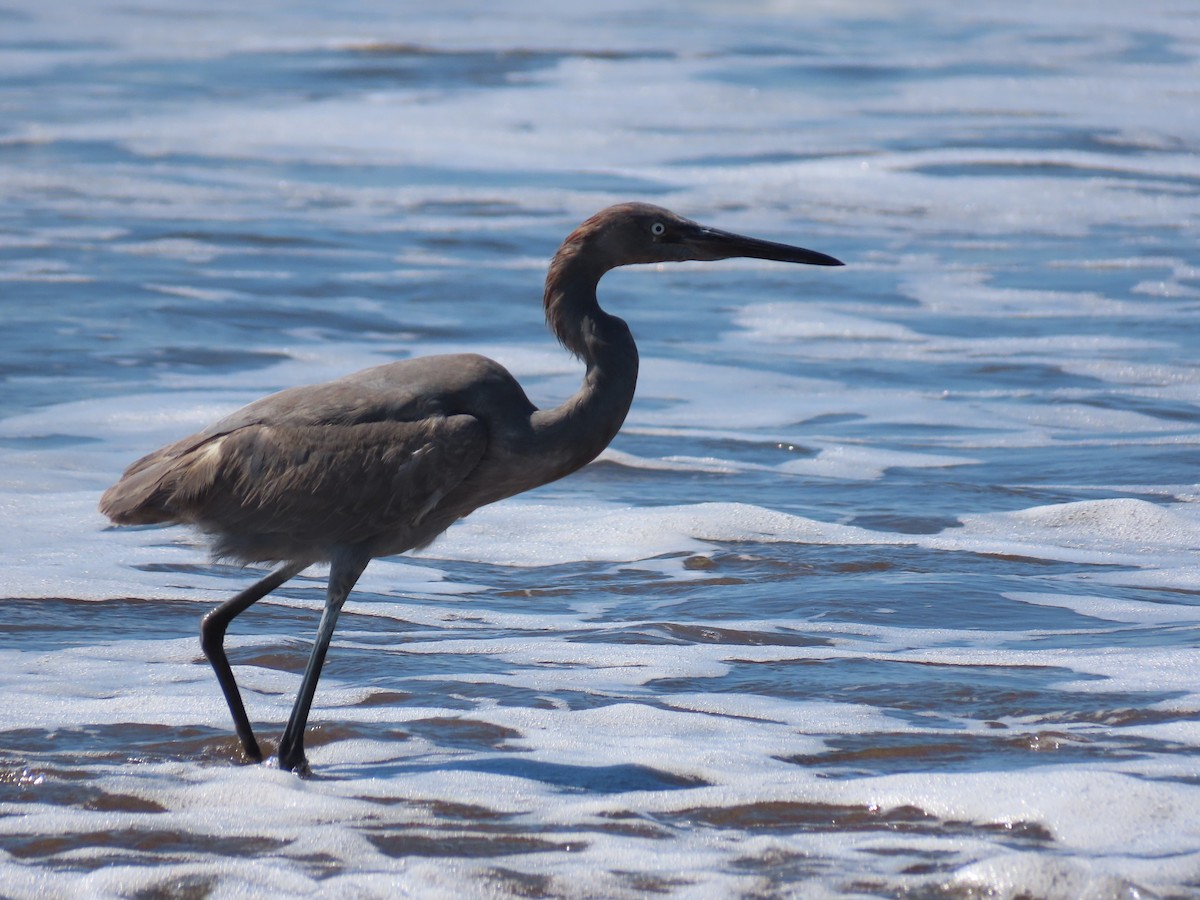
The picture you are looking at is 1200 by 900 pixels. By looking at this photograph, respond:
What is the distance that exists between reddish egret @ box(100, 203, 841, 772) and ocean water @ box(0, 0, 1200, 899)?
516 mm

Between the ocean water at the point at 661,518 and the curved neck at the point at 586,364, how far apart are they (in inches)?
32.4

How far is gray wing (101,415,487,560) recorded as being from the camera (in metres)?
4.47

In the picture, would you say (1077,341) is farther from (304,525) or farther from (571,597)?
(304,525)

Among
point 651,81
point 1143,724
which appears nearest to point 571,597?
point 1143,724

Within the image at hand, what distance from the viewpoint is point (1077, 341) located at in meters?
11.0

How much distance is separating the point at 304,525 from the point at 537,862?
1156 mm

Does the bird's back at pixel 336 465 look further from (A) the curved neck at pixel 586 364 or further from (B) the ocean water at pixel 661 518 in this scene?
(B) the ocean water at pixel 661 518

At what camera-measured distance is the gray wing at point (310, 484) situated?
4469 mm

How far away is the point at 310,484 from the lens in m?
4.50

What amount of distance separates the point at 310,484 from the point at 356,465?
13 centimetres

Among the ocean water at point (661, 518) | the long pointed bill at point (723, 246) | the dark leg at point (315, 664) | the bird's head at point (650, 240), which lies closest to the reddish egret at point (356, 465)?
the dark leg at point (315, 664)

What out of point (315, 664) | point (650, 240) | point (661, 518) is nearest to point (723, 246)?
point (650, 240)

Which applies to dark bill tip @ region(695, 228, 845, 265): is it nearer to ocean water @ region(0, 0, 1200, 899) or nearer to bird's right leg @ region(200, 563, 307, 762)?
ocean water @ region(0, 0, 1200, 899)

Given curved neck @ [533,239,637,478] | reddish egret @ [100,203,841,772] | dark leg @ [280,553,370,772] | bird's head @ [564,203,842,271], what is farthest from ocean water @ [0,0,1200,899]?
bird's head @ [564,203,842,271]
